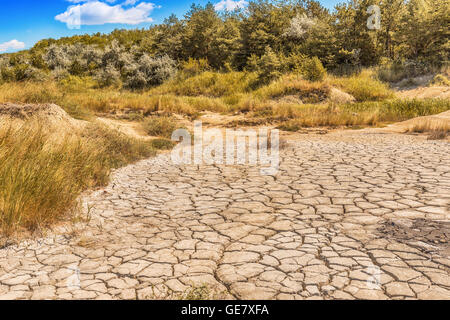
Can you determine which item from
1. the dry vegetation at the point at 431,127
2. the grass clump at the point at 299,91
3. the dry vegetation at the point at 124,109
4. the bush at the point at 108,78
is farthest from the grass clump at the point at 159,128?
the bush at the point at 108,78

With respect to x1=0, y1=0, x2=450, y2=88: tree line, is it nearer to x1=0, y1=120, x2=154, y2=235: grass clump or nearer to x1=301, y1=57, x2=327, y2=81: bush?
x1=301, y1=57, x2=327, y2=81: bush

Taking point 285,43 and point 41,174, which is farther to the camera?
point 285,43

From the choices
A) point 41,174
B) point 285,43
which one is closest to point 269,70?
point 285,43

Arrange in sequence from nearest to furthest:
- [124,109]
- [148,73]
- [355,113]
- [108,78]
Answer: [355,113] < [124,109] < [148,73] < [108,78]

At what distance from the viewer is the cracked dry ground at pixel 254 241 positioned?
3135mm

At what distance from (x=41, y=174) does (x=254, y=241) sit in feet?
8.32

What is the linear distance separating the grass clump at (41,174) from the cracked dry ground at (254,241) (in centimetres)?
33

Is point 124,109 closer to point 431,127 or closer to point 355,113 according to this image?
point 355,113

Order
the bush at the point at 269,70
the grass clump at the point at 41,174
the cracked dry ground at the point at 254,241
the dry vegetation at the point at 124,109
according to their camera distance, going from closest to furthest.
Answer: the cracked dry ground at the point at 254,241, the grass clump at the point at 41,174, the dry vegetation at the point at 124,109, the bush at the point at 269,70

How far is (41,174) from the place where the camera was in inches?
184

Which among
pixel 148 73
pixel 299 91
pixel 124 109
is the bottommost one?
pixel 124 109

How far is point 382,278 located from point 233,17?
90.8 ft

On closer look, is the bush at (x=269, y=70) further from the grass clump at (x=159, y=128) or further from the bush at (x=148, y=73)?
the grass clump at (x=159, y=128)

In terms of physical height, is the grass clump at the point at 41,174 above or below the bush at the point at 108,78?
below
